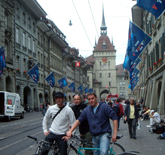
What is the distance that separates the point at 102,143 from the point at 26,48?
3611 centimetres

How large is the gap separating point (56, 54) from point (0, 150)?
160 feet

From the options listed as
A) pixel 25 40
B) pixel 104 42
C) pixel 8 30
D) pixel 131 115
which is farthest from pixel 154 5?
pixel 104 42

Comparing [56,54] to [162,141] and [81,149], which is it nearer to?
[162,141]

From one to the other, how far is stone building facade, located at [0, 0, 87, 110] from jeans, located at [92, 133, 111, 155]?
26431 millimetres

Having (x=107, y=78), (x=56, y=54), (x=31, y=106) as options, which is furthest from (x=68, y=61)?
(x=107, y=78)

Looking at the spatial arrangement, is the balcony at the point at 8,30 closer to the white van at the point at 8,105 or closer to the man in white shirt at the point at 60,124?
the white van at the point at 8,105

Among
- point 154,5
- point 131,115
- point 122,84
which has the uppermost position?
point 154,5

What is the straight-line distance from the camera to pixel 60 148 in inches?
225

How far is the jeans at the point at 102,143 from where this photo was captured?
520 cm

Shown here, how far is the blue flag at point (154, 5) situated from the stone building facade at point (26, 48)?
21.3 m

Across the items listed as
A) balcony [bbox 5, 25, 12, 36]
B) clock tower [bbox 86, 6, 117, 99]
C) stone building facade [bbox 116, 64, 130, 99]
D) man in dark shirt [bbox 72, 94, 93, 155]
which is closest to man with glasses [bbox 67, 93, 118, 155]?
man in dark shirt [bbox 72, 94, 93, 155]

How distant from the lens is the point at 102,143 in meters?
5.34

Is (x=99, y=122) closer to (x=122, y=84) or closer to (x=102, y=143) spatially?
(x=102, y=143)

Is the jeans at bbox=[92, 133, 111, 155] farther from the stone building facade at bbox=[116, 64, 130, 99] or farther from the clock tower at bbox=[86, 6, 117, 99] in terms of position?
the stone building facade at bbox=[116, 64, 130, 99]
